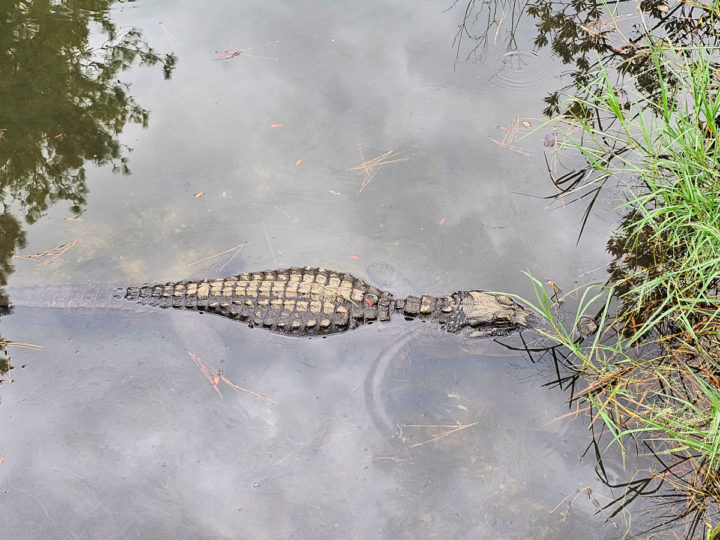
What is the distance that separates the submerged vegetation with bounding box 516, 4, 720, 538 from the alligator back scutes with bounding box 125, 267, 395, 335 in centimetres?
130

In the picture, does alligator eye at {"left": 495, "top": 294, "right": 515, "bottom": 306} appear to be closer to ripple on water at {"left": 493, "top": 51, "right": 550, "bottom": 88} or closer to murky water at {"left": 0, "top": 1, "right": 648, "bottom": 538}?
murky water at {"left": 0, "top": 1, "right": 648, "bottom": 538}

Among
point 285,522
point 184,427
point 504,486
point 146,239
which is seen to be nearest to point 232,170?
point 146,239

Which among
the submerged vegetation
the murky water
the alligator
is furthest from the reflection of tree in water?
the submerged vegetation

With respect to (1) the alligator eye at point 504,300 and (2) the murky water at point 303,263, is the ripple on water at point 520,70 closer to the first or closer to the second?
(2) the murky water at point 303,263

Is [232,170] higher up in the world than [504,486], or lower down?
higher up

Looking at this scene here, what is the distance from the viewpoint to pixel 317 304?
3.98m

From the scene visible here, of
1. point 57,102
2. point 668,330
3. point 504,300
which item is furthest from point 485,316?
point 57,102

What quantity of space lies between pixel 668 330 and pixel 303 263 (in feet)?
8.62

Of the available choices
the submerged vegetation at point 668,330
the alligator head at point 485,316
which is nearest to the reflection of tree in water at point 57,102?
the alligator head at point 485,316

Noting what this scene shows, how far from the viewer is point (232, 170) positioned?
473 centimetres

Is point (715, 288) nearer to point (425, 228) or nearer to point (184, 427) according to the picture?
point (425, 228)

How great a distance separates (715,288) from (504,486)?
191 centimetres

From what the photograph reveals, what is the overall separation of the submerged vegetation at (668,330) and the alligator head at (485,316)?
0.66 ft

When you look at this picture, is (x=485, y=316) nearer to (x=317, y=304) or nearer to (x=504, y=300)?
(x=504, y=300)
